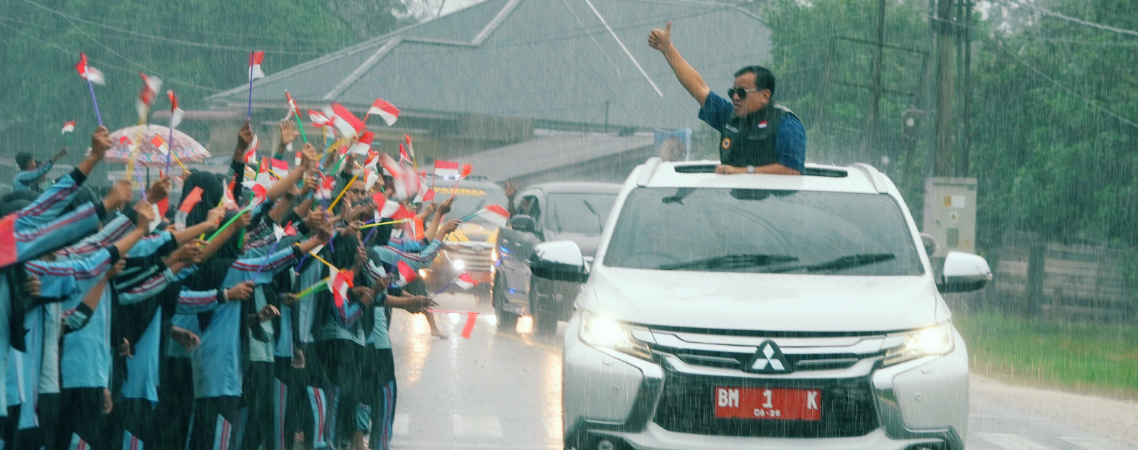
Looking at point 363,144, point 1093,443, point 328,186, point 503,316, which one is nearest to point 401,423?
point 328,186

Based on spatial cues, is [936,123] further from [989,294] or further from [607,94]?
[607,94]

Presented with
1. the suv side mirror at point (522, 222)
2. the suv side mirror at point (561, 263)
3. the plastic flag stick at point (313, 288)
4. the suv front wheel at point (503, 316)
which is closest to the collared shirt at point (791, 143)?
the suv side mirror at point (561, 263)

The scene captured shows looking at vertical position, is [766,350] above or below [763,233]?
below

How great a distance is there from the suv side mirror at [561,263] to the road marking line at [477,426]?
265 centimetres

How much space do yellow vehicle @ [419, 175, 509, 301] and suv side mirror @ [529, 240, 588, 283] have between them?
898 cm

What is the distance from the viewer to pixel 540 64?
2093 inches

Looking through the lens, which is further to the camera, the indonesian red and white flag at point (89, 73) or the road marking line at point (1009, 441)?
the road marking line at point (1009, 441)

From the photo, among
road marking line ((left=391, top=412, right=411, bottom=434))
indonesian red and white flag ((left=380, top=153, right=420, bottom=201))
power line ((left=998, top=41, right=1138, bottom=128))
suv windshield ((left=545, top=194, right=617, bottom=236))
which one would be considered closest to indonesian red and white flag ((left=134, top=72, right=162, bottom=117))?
indonesian red and white flag ((left=380, top=153, right=420, bottom=201))

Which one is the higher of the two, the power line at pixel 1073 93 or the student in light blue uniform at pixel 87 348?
the power line at pixel 1073 93

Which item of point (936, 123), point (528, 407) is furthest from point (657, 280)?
point (936, 123)

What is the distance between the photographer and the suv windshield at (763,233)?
19.4 ft

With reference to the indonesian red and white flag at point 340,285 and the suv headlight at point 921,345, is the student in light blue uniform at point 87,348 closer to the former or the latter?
the indonesian red and white flag at point 340,285

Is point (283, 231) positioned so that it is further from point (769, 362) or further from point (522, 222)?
point (522, 222)

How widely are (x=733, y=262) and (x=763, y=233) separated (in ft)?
0.98
